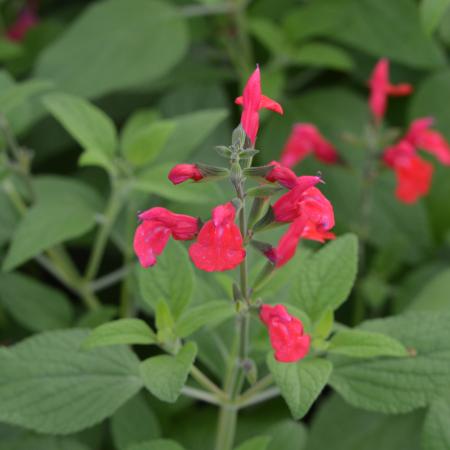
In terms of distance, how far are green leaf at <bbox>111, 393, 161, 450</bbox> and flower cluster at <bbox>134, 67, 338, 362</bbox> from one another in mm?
473

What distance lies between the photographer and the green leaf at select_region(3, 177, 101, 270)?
1245 mm

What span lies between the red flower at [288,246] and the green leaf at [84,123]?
51 centimetres

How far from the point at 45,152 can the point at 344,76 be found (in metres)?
0.93

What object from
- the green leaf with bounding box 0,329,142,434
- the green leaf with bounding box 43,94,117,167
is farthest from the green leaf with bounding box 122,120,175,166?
the green leaf with bounding box 0,329,142,434

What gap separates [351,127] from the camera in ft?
6.35

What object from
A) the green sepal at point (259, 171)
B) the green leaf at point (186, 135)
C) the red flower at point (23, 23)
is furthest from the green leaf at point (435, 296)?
the red flower at point (23, 23)

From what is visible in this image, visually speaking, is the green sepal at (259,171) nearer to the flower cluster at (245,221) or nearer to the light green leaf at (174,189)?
the flower cluster at (245,221)

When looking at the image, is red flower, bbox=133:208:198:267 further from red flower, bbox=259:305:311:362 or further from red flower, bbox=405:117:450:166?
red flower, bbox=405:117:450:166

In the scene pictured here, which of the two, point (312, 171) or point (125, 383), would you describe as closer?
point (125, 383)

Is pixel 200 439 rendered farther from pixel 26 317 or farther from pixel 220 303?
pixel 220 303

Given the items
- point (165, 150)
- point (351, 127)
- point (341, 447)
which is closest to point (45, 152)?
point (165, 150)

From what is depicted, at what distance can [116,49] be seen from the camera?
188 cm

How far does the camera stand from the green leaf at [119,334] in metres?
0.91

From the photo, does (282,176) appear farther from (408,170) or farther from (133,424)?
(408,170)
